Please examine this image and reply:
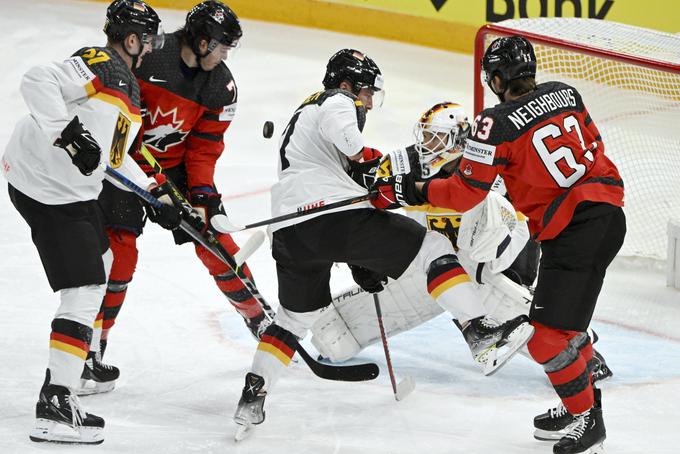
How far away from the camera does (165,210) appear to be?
10.8 feet

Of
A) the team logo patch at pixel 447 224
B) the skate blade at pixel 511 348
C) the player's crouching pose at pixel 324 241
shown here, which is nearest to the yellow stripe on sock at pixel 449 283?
the player's crouching pose at pixel 324 241

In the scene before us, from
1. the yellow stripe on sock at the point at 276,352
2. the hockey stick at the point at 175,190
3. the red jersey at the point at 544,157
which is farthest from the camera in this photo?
the hockey stick at the point at 175,190

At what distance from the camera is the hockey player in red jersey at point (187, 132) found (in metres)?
3.46

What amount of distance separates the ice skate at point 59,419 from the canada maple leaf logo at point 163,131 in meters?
0.99

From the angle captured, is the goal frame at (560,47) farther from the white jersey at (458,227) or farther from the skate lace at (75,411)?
the skate lace at (75,411)

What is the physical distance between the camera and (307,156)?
3.18 meters

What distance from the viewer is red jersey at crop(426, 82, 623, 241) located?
109 inches

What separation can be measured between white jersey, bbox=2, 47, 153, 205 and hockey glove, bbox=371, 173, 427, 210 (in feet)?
2.41

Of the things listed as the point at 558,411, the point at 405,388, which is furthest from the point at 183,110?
the point at 558,411

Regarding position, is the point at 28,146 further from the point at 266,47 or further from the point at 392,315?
the point at 266,47

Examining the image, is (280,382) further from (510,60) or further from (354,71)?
(510,60)

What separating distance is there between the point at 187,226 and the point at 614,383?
147 cm

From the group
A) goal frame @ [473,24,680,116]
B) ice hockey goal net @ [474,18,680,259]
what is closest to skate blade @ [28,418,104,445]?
goal frame @ [473,24,680,116]

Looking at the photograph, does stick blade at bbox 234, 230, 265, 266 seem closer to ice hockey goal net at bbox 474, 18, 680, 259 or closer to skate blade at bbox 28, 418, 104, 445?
skate blade at bbox 28, 418, 104, 445
